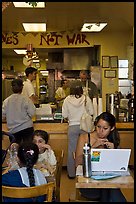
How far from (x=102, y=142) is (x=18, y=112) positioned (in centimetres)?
218

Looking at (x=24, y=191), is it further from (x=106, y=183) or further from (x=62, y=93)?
(x=62, y=93)

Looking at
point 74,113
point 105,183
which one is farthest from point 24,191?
point 74,113

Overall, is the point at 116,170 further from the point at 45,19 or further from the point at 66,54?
the point at 66,54

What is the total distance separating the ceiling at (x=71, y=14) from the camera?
6914mm

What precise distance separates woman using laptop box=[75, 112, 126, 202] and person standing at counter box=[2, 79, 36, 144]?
1.92 metres

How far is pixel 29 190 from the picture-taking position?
2590mm

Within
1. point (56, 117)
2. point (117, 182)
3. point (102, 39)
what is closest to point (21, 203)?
point (117, 182)

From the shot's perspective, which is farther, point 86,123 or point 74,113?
point 74,113

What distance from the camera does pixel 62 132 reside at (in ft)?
21.3

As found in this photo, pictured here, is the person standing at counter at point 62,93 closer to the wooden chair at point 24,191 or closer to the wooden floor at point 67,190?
the wooden floor at point 67,190

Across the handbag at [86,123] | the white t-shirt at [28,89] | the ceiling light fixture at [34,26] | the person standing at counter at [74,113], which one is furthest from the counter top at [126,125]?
the ceiling light fixture at [34,26]

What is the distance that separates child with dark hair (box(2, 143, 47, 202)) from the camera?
2858 mm

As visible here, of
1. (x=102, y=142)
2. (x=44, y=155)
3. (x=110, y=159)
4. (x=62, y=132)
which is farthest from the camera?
(x=62, y=132)

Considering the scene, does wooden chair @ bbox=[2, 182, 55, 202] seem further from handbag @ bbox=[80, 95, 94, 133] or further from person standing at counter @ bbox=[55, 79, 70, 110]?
person standing at counter @ bbox=[55, 79, 70, 110]
